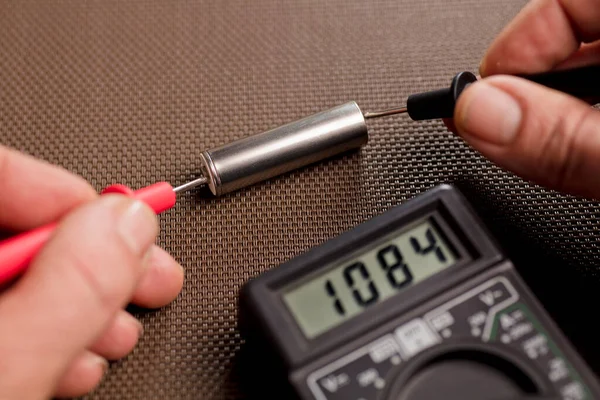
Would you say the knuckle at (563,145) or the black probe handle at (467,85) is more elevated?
the black probe handle at (467,85)

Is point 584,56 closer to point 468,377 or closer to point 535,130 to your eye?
point 535,130

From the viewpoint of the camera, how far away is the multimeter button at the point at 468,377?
0.39 metres

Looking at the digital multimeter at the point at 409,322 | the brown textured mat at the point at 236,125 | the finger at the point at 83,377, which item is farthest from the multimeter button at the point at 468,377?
the finger at the point at 83,377

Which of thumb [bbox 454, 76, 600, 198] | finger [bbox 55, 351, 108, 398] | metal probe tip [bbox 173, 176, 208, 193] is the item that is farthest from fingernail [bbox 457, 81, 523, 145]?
finger [bbox 55, 351, 108, 398]

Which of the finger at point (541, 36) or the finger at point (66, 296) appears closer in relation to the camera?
the finger at point (66, 296)

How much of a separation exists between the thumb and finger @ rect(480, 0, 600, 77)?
0.34ft

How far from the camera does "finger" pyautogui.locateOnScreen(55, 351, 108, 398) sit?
0.43 meters

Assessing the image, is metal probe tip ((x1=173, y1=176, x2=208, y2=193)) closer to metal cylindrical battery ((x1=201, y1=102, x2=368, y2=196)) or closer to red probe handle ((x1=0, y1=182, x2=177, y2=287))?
metal cylindrical battery ((x1=201, y1=102, x2=368, y2=196))

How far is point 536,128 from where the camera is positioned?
453mm

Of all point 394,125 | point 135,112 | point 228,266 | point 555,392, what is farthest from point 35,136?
point 555,392

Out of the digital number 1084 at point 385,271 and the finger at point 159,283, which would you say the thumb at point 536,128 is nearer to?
the digital number 1084 at point 385,271

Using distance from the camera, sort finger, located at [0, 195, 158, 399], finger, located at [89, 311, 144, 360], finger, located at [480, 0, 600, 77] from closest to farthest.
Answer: finger, located at [0, 195, 158, 399] → finger, located at [89, 311, 144, 360] → finger, located at [480, 0, 600, 77]

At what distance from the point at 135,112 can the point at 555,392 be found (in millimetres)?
412

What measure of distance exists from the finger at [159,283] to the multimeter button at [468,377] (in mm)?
183
